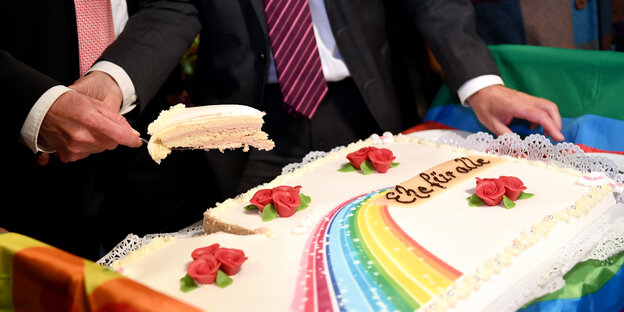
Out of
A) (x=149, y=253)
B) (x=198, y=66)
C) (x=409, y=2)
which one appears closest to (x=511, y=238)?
(x=149, y=253)

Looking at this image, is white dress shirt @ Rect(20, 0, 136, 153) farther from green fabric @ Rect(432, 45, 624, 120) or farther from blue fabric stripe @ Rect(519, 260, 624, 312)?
green fabric @ Rect(432, 45, 624, 120)

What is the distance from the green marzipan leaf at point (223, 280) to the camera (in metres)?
1.13

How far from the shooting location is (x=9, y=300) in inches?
39.8

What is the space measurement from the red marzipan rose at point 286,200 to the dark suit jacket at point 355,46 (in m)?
0.63

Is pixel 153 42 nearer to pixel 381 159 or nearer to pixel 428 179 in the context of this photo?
pixel 381 159

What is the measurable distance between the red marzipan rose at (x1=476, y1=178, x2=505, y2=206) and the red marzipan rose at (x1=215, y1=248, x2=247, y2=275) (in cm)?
61

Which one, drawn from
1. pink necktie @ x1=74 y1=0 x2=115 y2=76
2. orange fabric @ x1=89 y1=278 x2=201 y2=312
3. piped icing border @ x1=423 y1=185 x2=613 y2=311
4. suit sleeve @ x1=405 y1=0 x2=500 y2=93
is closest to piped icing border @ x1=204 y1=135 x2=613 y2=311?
piped icing border @ x1=423 y1=185 x2=613 y2=311

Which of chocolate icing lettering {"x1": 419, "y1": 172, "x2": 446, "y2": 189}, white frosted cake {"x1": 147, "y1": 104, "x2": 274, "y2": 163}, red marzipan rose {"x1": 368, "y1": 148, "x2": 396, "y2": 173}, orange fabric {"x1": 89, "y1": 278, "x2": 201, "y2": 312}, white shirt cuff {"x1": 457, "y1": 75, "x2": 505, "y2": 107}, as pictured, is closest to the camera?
orange fabric {"x1": 89, "y1": 278, "x2": 201, "y2": 312}

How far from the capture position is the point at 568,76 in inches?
77.6

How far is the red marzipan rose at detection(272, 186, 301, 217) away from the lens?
1.44m

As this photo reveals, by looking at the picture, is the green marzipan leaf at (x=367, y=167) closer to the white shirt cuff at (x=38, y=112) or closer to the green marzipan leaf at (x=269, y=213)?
the green marzipan leaf at (x=269, y=213)

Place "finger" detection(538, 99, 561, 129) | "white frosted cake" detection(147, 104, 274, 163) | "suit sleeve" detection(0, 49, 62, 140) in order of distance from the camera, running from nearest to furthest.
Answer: "white frosted cake" detection(147, 104, 274, 163) < "suit sleeve" detection(0, 49, 62, 140) < "finger" detection(538, 99, 561, 129)

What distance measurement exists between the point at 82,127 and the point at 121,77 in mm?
410

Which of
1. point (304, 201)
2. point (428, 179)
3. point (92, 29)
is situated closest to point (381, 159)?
point (428, 179)
